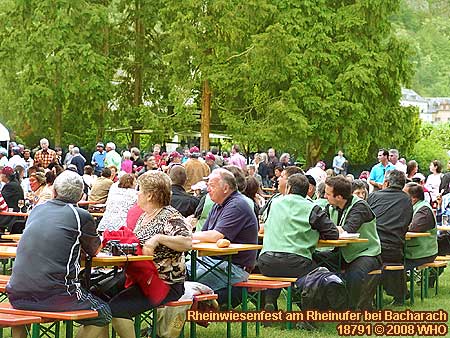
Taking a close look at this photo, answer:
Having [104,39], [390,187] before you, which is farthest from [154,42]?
[390,187]

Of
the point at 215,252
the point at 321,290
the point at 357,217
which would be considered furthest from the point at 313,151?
the point at 215,252

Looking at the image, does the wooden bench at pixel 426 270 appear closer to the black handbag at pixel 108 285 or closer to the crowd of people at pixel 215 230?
the crowd of people at pixel 215 230

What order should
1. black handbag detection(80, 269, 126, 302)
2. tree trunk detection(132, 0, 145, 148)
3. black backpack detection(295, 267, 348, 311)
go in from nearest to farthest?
1. black handbag detection(80, 269, 126, 302)
2. black backpack detection(295, 267, 348, 311)
3. tree trunk detection(132, 0, 145, 148)

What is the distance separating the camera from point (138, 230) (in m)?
7.91

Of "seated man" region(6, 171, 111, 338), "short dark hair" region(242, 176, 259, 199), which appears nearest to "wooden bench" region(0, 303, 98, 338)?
"seated man" region(6, 171, 111, 338)

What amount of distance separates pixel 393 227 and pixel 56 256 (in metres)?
5.54

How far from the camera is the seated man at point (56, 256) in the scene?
702 centimetres

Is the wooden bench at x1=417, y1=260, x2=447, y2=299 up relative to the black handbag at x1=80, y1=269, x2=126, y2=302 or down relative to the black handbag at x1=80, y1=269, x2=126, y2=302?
down

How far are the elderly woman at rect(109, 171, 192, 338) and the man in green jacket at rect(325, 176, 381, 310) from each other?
3.00m

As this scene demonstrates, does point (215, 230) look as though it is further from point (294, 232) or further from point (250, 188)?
point (250, 188)

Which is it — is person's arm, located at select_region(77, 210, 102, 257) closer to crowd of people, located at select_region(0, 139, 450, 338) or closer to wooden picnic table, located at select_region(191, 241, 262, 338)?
crowd of people, located at select_region(0, 139, 450, 338)

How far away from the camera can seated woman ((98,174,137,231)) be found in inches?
456

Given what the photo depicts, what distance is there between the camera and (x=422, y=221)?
1241 cm

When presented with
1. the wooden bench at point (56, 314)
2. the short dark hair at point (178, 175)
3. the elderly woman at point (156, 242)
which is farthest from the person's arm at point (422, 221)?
the wooden bench at point (56, 314)
